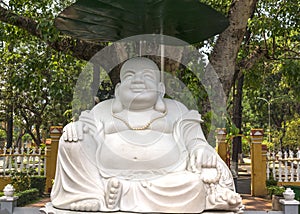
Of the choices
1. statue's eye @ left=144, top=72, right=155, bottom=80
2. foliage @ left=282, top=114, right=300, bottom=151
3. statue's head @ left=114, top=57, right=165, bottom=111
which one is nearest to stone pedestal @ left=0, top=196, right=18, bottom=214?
statue's head @ left=114, top=57, right=165, bottom=111

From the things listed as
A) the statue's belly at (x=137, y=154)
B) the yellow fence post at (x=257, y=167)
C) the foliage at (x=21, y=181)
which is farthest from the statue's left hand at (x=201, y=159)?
the foliage at (x=21, y=181)

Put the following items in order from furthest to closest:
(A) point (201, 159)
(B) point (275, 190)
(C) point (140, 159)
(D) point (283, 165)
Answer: (D) point (283, 165)
(B) point (275, 190)
(C) point (140, 159)
(A) point (201, 159)

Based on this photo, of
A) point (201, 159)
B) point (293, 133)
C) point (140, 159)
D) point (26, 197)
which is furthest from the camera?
point (293, 133)

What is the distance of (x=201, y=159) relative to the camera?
348 cm

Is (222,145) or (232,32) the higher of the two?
(232,32)

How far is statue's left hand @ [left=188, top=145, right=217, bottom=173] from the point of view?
3451 mm

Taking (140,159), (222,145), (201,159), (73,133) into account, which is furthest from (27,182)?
(201,159)

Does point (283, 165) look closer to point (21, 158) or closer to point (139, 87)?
point (21, 158)

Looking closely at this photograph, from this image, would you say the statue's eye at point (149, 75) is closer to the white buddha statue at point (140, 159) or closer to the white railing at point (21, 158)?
the white buddha statue at point (140, 159)

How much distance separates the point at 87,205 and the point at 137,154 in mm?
679

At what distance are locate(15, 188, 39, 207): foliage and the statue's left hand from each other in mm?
4291

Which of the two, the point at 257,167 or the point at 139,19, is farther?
the point at 257,167

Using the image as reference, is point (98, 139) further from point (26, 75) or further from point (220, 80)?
point (26, 75)

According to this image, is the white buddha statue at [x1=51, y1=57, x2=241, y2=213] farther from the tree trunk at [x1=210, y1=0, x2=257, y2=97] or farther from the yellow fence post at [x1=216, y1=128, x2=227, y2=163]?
the yellow fence post at [x1=216, y1=128, x2=227, y2=163]
